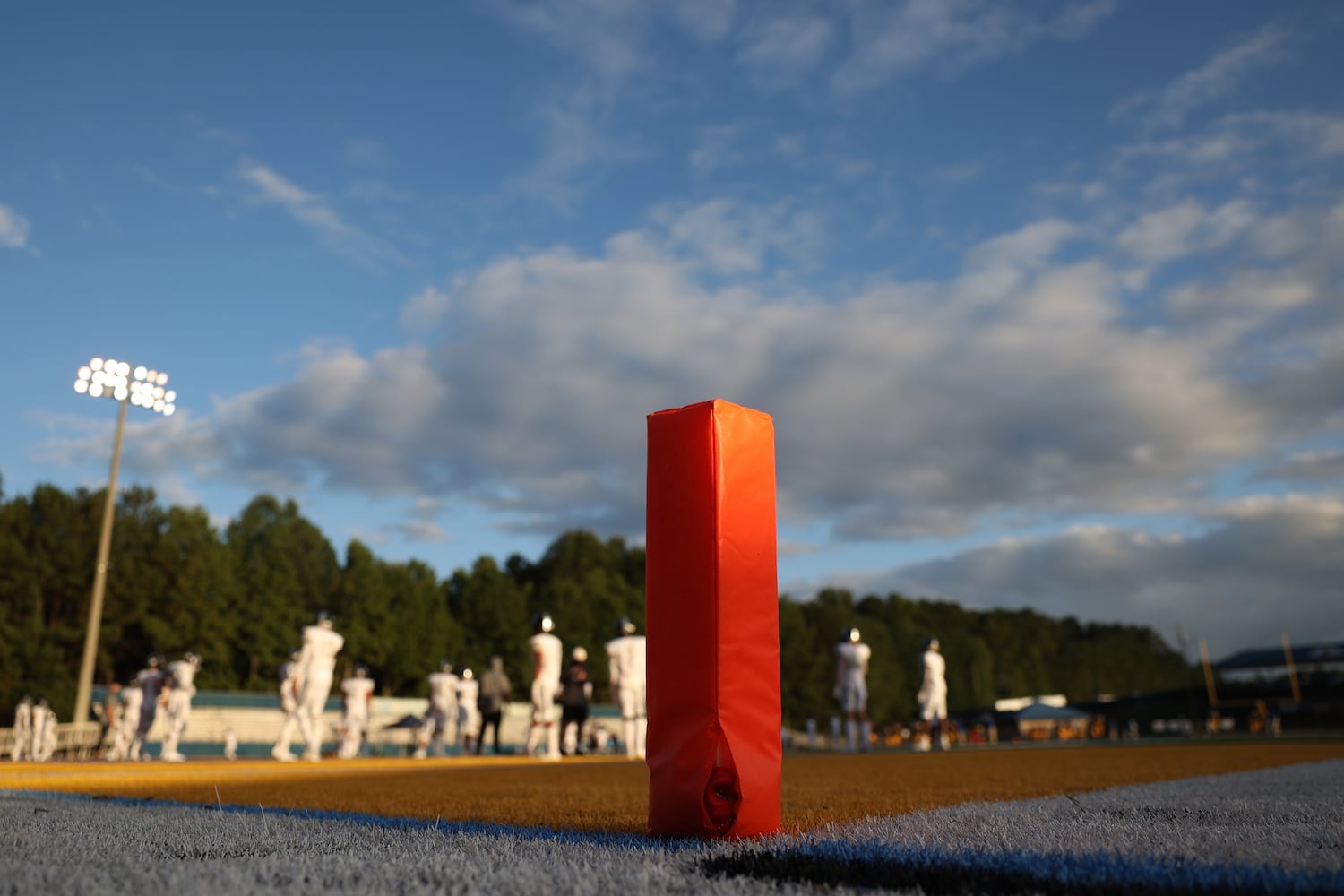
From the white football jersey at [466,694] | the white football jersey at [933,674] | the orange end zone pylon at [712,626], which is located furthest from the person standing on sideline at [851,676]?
the orange end zone pylon at [712,626]

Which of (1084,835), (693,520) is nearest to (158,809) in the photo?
(693,520)

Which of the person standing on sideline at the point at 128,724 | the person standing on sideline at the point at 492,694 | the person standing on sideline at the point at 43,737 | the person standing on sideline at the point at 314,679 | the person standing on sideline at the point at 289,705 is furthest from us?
the person standing on sideline at the point at 43,737

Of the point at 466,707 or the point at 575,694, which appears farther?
the point at 466,707

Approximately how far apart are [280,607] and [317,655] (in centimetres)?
4006

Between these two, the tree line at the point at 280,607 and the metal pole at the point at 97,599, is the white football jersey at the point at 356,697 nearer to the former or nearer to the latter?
the metal pole at the point at 97,599

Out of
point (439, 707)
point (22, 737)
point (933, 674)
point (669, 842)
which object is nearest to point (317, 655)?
point (439, 707)

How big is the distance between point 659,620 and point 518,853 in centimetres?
110

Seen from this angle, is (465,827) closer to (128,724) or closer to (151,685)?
(151,685)

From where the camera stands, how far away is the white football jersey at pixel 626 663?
17578 millimetres

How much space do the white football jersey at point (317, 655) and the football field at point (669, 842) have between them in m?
9.47

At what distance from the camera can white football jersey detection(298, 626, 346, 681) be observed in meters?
16.3

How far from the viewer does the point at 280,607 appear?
2069 inches

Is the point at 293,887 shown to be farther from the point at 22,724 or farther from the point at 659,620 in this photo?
the point at 22,724

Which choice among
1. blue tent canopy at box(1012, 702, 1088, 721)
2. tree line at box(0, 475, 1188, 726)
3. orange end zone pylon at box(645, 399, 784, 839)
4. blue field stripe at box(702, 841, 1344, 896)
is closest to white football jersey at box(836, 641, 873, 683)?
orange end zone pylon at box(645, 399, 784, 839)
